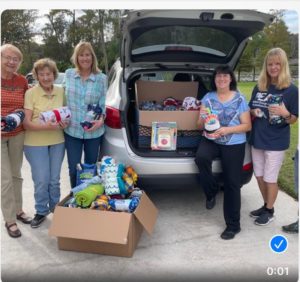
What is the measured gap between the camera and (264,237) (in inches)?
121

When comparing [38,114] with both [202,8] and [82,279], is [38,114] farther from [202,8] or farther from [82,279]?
[202,8]

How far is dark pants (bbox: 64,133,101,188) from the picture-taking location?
10.9 ft

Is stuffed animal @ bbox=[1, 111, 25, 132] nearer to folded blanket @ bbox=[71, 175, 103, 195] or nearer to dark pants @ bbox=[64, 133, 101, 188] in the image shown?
dark pants @ bbox=[64, 133, 101, 188]

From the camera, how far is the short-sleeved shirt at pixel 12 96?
9.56ft

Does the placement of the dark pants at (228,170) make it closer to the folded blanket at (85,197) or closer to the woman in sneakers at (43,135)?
the folded blanket at (85,197)

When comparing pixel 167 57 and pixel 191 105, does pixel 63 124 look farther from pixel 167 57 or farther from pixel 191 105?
pixel 167 57

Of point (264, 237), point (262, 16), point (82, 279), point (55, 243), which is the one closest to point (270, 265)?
point (264, 237)

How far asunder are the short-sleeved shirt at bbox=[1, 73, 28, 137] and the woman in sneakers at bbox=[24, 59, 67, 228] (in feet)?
0.20

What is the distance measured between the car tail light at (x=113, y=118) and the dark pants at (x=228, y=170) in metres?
0.81

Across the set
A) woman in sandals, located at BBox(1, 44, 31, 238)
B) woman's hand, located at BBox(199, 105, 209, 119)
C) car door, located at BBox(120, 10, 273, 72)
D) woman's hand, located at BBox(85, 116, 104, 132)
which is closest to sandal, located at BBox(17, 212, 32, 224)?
woman in sandals, located at BBox(1, 44, 31, 238)

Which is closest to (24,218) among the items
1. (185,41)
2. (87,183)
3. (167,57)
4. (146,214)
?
(87,183)

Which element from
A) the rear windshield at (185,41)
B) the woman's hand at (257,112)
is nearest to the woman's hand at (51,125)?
the rear windshield at (185,41)

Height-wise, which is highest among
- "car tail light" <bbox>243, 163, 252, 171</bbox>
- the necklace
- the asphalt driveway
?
the necklace
